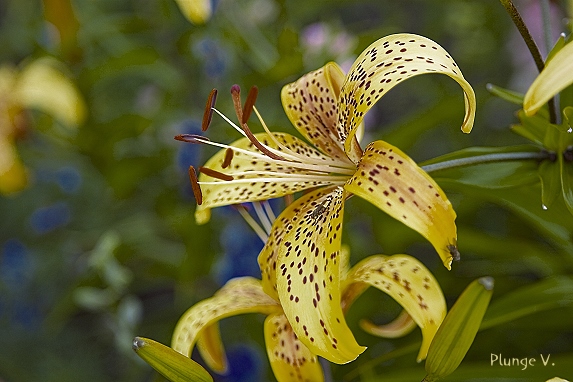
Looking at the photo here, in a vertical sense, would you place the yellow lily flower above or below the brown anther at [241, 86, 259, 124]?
below

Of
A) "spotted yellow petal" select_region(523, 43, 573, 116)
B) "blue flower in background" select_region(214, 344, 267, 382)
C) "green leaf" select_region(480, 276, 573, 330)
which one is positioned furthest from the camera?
"blue flower in background" select_region(214, 344, 267, 382)

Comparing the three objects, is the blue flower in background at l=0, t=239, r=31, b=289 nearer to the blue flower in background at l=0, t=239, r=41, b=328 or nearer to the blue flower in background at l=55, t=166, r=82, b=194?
the blue flower in background at l=0, t=239, r=41, b=328

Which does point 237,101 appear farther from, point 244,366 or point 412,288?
point 244,366

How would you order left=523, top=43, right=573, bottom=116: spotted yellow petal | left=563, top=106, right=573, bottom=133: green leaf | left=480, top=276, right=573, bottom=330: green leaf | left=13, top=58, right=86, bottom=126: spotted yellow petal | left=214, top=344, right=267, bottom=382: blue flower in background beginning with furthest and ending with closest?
left=13, top=58, right=86, bottom=126: spotted yellow petal → left=214, top=344, right=267, bottom=382: blue flower in background → left=480, top=276, right=573, bottom=330: green leaf → left=563, top=106, right=573, bottom=133: green leaf → left=523, top=43, right=573, bottom=116: spotted yellow petal

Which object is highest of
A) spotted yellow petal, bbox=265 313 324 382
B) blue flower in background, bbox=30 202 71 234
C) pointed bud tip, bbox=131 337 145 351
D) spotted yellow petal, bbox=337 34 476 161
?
spotted yellow petal, bbox=337 34 476 161

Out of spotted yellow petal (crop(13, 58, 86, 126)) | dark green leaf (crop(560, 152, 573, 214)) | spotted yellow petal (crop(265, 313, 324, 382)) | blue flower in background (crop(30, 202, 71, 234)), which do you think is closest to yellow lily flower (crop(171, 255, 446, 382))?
spotted yellow petal (crop(265, 313, 324, 382))

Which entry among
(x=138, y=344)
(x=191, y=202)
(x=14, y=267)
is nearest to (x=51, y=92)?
(x=191, y=202)
